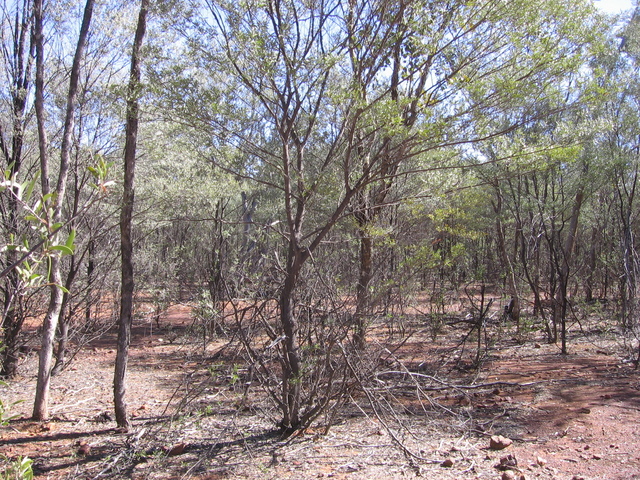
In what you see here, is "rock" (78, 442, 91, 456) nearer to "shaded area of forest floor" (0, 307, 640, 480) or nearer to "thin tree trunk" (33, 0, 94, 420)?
"shaded area of forest floor" (0, 307, 640, 480)

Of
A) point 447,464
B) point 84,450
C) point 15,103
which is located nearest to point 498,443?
point 447,464

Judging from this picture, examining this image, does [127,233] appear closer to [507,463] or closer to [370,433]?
[370,433]

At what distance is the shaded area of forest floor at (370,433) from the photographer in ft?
14.7

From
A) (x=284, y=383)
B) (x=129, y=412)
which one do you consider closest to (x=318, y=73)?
(x=284, y=383)

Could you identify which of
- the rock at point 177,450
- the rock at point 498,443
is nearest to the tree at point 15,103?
the rock at point 177,450

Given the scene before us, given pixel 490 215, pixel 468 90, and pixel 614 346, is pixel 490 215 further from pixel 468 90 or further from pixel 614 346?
pixel 468 90

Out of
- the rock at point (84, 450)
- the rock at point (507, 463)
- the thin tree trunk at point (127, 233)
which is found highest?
the thin tree trunk at point (127, 233)

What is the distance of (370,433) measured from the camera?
215 inches

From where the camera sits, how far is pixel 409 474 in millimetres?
4344

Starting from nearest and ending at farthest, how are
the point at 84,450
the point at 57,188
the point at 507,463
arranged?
the point at 507,463 < the point at 84,450 < the point at 57,188

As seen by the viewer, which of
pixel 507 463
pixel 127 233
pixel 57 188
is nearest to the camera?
pixel 507 463

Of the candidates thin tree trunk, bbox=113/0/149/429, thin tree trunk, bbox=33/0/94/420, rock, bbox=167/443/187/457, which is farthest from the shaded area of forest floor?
thin tree trunk, bbox=113/0/149/429

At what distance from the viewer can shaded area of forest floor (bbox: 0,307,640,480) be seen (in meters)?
4.48

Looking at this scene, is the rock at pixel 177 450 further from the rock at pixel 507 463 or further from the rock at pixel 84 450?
the rock at pixel 507 463
